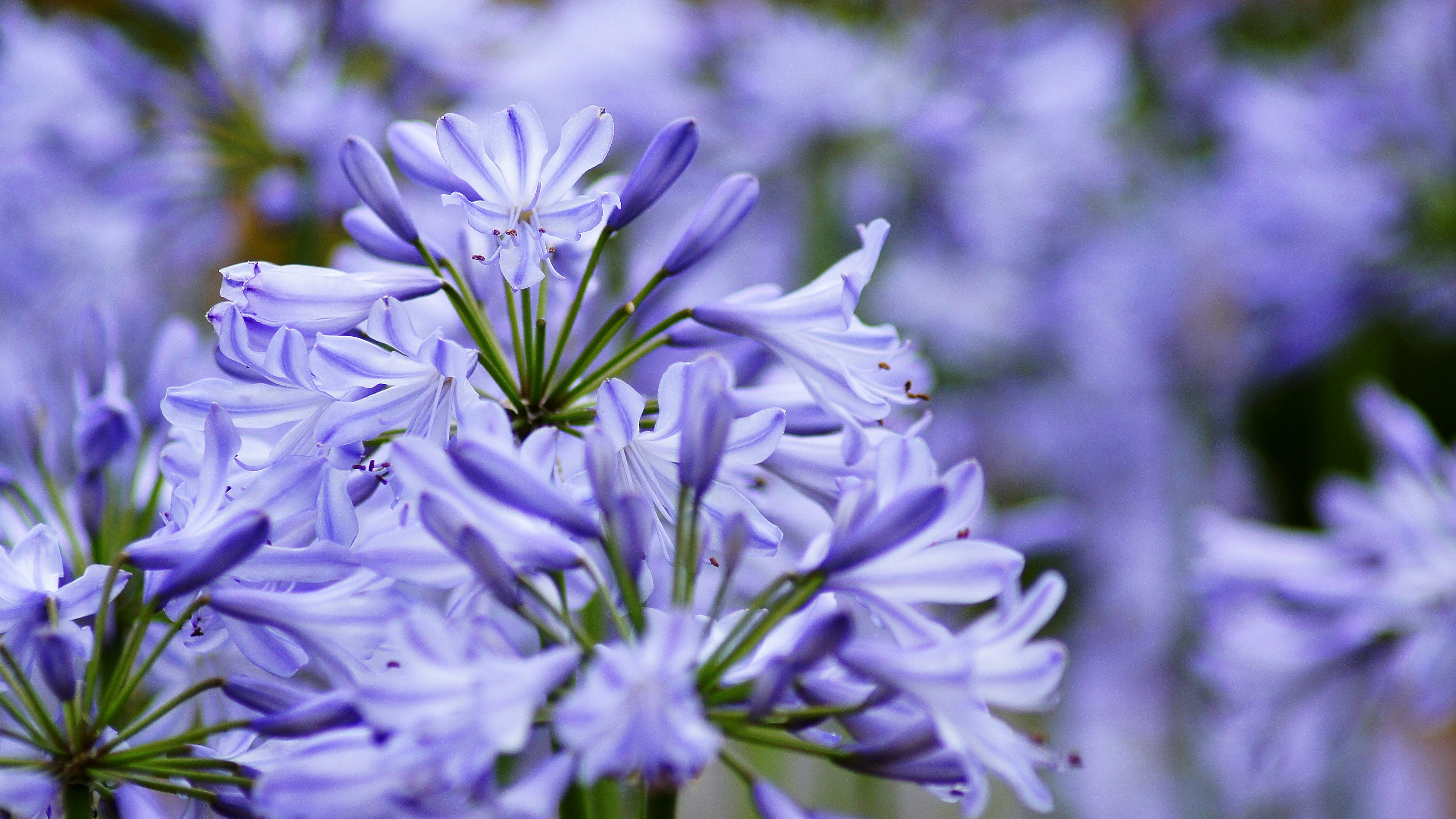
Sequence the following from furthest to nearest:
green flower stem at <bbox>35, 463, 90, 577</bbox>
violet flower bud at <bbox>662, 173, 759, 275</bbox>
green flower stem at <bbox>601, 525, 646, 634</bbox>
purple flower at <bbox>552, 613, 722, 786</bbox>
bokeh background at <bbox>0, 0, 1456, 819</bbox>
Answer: bokeh background at <bbox>0, 0, 1456, 819</bbox> < green flower stem at <bbox>35, 463, 90, 577</bbox> < violet flower bud at <bbox>662, 173, 759, 275</bbox> < green flower stem at <bbox>601, 525, 646, 634</bbox> < purple flower at <bbox>552, 613, 722, 786</bbox>

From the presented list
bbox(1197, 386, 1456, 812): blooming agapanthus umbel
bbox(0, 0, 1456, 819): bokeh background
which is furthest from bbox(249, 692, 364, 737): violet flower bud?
bbox(1197, 386, 1456, 812): blooming agapanthus umbel

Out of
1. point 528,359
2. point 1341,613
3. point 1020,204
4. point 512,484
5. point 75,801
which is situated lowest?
point 75,801

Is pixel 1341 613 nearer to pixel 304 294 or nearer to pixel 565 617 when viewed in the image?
pixel 565 617

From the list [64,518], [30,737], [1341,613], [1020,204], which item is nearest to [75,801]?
[30,737]

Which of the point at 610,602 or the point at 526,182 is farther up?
the point at 526,182

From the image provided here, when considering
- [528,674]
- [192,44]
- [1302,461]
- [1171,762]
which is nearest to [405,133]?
[528,674]

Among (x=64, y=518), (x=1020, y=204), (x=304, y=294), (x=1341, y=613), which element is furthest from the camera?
(x=1020, y=204)

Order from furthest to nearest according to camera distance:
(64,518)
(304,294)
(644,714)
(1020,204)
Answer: (1020,204)
(64,518)
(304,294)
(644,714)

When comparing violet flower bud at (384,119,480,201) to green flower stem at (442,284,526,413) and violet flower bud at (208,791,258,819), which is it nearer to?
green flower stem at (442,284,526,413)

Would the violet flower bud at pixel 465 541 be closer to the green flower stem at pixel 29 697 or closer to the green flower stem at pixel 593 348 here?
the green flower stem at pixel 593 348
